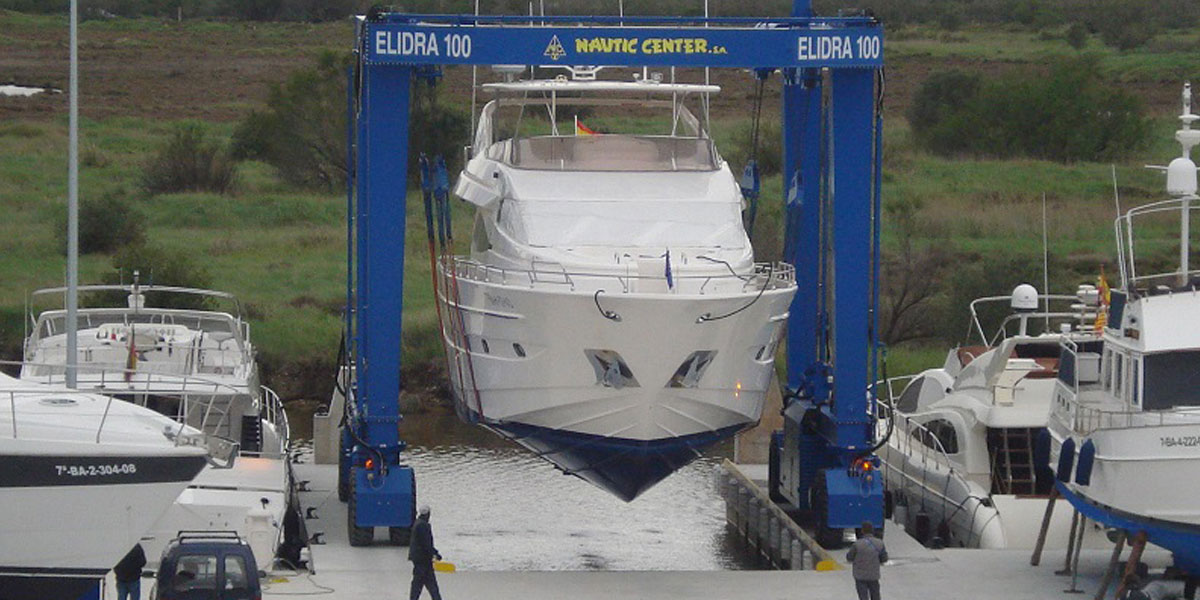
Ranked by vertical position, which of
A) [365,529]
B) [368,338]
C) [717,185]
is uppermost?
[717,185]

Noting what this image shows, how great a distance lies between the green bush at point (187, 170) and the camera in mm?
57250

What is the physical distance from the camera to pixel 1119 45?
8550cm

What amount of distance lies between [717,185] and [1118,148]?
125 feet

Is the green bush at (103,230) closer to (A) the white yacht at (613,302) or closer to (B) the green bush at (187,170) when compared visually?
(B) the green bush at (187,170)

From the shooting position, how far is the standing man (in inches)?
833

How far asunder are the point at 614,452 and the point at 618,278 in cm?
207

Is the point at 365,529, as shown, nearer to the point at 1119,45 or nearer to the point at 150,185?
the point at 150,185

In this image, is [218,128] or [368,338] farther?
[218,128]

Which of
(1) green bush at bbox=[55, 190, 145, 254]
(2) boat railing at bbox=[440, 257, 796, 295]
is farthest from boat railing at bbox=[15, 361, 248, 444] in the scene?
(1) green bush at bbox=[55, 190, 145, 254]

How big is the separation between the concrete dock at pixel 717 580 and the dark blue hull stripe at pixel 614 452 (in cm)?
146

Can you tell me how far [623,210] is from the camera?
26.0 metres

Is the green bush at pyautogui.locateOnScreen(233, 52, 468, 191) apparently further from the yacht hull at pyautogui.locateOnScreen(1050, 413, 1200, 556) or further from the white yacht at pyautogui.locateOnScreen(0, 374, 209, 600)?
the white yacht at pyautogui.locateOnScreen(0, 374, 209, 600)

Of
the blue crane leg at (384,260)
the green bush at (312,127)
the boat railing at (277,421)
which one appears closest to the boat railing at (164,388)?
the boat railing at (277,421)

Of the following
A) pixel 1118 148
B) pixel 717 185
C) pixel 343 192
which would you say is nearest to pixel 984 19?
pixel 1118 148
